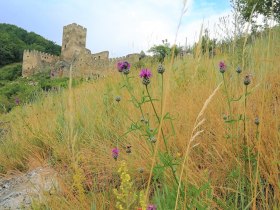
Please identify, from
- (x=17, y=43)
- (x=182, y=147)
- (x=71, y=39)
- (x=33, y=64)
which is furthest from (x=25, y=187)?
(x=17, y=43)

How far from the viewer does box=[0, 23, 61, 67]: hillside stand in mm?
57031

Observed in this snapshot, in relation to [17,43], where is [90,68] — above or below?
below

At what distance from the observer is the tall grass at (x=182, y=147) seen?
134 centimetres

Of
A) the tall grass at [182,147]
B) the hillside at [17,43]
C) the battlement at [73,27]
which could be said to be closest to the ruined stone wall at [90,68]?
the tall grass at [182,147]

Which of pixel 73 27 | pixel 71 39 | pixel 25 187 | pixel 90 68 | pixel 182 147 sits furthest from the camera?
pixel 73 27

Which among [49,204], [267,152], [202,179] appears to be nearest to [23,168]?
[49,204]

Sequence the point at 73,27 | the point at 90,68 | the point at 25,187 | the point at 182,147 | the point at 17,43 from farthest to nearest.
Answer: the point at 17,43 → the point at 73,27 → the point at 90,68 → the point at 25,187 → the point at 182,147

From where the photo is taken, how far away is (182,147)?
1.92 metres

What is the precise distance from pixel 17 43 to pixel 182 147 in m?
63.3

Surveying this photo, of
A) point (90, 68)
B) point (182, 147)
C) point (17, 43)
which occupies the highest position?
point (17, 43)

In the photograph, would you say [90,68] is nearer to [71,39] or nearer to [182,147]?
[182,147]

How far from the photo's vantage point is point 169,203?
4.33ft

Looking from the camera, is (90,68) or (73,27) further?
(73,27)

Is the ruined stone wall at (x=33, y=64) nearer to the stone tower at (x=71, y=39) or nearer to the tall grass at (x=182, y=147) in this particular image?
the stone tower at (x=71, y=39)
